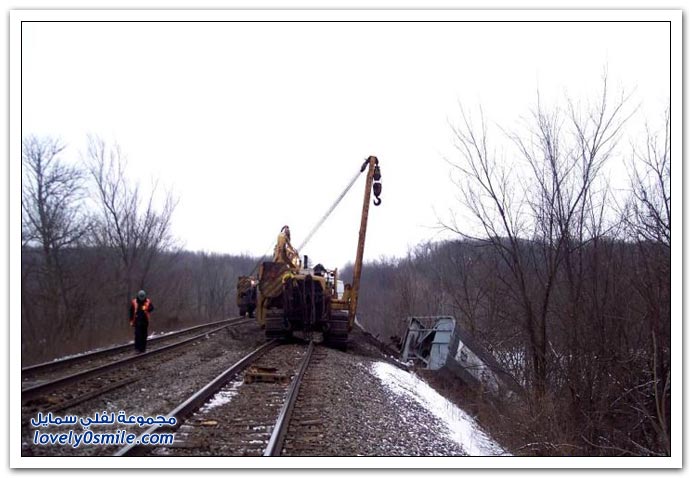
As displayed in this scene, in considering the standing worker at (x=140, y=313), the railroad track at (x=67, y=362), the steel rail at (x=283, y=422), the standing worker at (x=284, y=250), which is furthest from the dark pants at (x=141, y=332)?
the standing worker at (x=284, y=250)

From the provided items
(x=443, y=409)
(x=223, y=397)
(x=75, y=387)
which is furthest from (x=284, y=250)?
(x=223, y=397)

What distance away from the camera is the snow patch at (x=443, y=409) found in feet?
27.6

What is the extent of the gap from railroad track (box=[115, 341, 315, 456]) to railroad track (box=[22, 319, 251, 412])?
1629 mm

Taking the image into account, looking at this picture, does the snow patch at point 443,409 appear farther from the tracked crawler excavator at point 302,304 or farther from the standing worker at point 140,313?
the standing worker at point 140,313

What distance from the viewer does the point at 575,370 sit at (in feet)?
34.8

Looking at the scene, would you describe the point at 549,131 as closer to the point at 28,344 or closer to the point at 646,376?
the point at 646,376

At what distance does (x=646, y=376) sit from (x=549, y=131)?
490 centimetres

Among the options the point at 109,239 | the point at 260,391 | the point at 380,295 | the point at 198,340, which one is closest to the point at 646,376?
the point at 260,391

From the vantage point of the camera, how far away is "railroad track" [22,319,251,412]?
8008 millimetres

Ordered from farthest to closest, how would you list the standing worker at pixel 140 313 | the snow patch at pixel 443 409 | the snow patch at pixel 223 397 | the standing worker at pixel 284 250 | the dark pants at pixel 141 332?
the standing worker at pixel 284 250, the dark pants at pixel 141 332, the standing worker at pixel 140 313, the snow patch at pixel 443 409, the snow patch at pixel 223 397

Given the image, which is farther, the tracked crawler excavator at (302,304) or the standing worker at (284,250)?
the standing worker at (284,250)

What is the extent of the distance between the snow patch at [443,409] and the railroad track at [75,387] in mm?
5232

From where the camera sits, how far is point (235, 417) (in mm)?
7637

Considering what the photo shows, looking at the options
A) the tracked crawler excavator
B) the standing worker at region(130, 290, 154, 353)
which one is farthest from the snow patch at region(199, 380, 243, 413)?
the tracked crawler excavator
